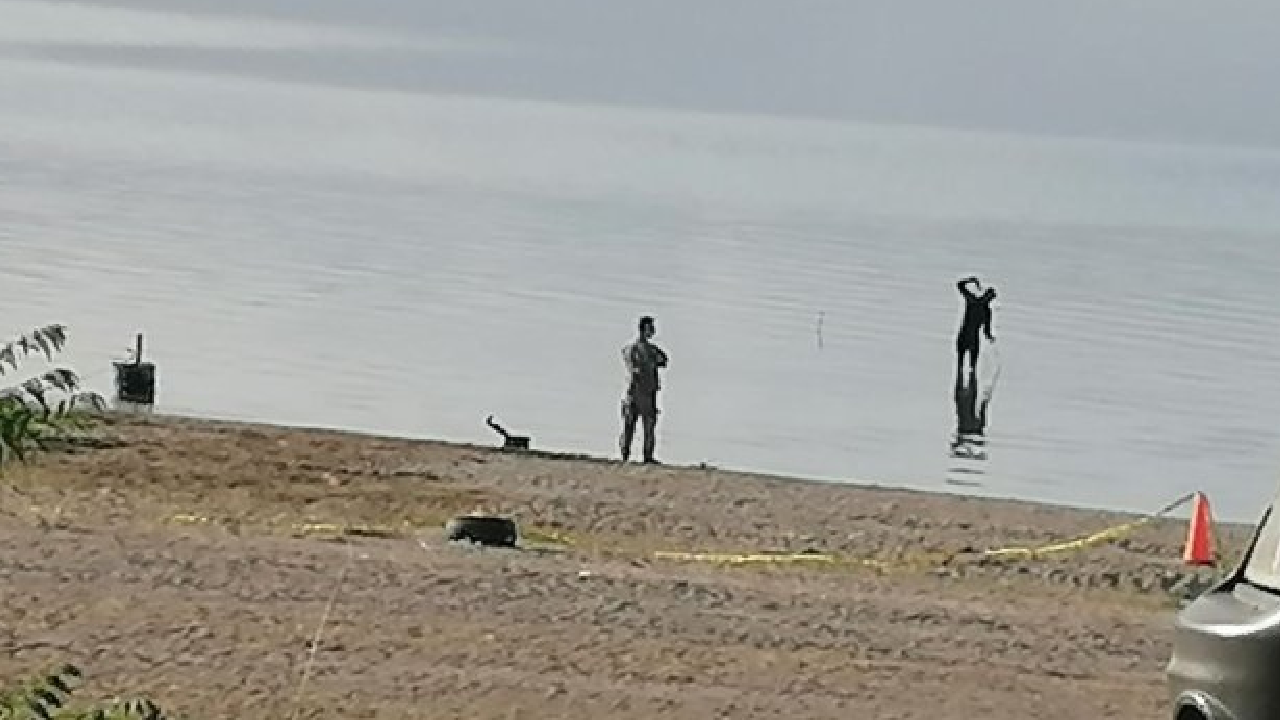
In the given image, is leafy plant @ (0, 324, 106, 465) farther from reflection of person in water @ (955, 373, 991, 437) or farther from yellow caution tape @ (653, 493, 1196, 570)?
reflection of person in water @ (955, 373, 991, 437)

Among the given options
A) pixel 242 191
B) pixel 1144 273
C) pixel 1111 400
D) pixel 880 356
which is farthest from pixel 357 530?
pixel 242 191

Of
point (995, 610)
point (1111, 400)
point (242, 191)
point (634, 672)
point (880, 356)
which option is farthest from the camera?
point (242, 191)

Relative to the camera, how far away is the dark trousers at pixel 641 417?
28.4 meters

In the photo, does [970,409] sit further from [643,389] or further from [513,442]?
[513,442]

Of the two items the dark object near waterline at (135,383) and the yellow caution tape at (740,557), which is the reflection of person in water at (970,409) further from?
the yellow caution tape at (740,557)

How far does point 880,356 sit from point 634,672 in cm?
3341

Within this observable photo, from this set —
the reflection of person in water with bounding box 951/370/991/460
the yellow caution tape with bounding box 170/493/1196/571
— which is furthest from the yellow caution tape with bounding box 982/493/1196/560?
the reflection of person in water with bounding box 951/370/991/460

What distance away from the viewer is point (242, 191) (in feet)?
305

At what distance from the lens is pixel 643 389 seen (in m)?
28.2

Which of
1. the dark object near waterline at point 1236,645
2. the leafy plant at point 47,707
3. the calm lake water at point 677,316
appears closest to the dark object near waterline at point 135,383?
the calm lake water at point 677,316

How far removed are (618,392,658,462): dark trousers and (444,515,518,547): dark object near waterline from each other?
885cm

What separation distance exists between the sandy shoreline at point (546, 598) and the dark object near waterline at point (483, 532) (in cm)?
25

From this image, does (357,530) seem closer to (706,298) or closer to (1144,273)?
(706,298)

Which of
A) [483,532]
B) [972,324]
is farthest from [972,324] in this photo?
[483,532]
